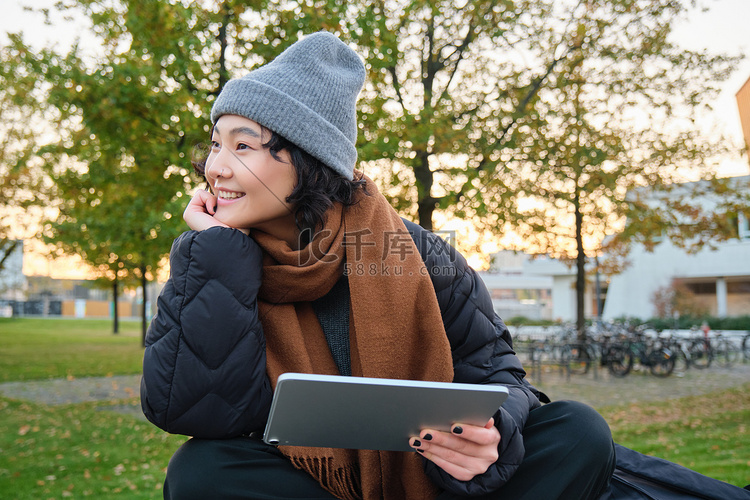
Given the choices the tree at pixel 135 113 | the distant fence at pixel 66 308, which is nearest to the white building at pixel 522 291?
the tree at pixel 135 113

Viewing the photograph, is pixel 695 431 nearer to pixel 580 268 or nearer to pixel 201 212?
pixel 201 212

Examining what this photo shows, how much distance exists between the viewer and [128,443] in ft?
19.5

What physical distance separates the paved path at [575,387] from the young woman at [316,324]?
7.09 m

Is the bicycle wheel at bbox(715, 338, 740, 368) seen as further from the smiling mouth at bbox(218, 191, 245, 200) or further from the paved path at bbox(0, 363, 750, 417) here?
the smiling mouth at bbox(218, 191, 245, 200)

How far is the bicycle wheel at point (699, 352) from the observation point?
52.0 ft

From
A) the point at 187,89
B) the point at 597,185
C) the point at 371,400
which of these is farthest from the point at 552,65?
the point at 371,400

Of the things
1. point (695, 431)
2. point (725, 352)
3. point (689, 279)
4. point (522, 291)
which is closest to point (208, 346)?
point (695, 431)

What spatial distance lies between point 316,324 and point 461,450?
2.10 ft

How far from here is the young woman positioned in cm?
135

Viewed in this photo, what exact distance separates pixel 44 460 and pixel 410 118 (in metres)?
5.53

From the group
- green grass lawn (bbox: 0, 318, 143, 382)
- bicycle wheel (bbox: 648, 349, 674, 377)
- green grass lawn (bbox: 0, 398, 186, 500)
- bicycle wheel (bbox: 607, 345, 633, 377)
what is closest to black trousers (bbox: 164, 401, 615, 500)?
green grass lawn (bbox: 0, 398, 186, 500)

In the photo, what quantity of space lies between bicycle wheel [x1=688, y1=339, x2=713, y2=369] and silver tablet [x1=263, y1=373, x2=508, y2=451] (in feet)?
56.0

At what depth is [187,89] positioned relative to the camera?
6.82 meters

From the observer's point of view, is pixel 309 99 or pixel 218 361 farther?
pixel 309 99
